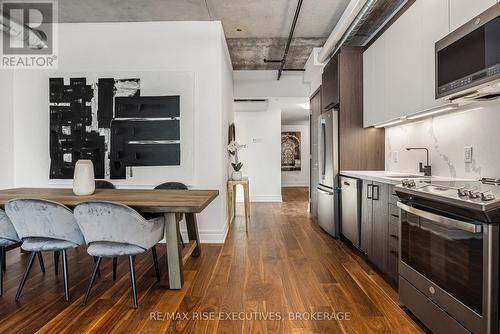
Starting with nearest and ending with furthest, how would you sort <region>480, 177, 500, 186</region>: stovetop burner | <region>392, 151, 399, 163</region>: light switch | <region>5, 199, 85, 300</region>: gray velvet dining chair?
1. <region>480, 177, 500, 186</region>: stovetop burner
2. <region>5, 199, 85, 300</region>: gray velvet dining chair
3. <region>392, 151, 399, 163</region>: light switch

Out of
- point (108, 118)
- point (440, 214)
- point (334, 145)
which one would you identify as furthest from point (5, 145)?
point (440, 214)

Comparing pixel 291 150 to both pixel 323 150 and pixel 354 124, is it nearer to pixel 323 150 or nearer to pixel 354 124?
pixel 323 150

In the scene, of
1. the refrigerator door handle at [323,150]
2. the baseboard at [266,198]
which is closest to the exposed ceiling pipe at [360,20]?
the refrigerator door handle at [323,150]

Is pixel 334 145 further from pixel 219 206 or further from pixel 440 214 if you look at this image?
pixel 440 214

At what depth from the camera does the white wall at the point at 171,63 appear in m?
4.06

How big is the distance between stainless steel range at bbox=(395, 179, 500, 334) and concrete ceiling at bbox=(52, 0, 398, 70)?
2.82 m

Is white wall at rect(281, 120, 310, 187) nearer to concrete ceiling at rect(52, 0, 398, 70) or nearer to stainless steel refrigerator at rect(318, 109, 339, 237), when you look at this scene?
concrete ceiling at rect(52, 0, 398, 70)

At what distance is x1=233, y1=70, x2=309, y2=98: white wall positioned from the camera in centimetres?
699

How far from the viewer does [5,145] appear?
13.4ft

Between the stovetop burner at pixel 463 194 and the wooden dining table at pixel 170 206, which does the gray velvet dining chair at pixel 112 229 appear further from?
the stovetop burner at pixel 463 194

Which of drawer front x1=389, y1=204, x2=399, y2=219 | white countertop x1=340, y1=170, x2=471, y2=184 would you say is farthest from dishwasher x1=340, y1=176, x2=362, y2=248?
drawer front x1=389, y1=204, x2=399, y2=219

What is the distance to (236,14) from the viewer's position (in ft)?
13.3

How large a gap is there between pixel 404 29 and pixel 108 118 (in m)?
3.66

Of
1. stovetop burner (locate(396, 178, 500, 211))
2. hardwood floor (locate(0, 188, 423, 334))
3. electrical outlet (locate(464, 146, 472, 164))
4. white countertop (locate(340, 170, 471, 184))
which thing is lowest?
hardwood floor (locate(0, 188, 423, 334))
